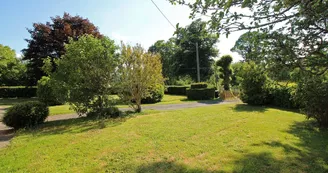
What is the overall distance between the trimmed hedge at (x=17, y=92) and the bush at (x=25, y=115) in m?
19.0

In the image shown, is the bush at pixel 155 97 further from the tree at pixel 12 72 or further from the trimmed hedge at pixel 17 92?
the tree at pixel 12 72

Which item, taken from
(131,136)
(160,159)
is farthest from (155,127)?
(160,159)

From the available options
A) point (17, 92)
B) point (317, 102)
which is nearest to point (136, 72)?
point (317, 102)

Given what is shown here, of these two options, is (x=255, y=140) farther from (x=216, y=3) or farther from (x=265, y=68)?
(x=216, y=3)

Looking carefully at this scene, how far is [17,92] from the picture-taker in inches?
1000

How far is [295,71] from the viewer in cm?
320

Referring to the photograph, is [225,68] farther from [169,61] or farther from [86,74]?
[169,61]

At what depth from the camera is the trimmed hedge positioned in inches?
973

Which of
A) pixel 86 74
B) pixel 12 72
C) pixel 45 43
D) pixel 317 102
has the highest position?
pixel 45 43

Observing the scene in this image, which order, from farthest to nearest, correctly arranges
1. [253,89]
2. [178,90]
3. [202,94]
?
[178,90] < [202,94] < [253,89]

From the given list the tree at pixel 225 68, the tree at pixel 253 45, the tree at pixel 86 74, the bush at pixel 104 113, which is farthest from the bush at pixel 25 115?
the tree at pixel 225 68

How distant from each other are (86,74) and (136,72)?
2.78 m

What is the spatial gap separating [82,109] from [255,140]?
685 centimetres

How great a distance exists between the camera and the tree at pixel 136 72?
35.2 ft
